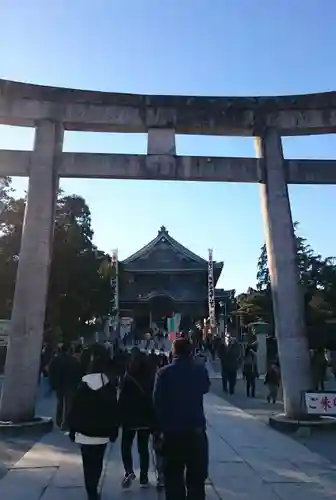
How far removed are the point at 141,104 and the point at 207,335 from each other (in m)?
28.6

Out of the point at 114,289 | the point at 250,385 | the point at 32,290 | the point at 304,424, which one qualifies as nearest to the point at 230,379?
the point at 250,385

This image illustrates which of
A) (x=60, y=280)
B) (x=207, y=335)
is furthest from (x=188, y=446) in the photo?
(x=207, y=335)

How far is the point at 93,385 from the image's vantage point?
18.4ft

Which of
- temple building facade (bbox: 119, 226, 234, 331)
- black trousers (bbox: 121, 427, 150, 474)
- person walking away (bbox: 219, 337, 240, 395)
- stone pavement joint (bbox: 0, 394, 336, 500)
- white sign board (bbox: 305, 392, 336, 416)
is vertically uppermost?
temple building facade (bbox: 119, 226, 234, 331)

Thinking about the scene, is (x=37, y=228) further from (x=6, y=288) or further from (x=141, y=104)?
(x=6, y=288)

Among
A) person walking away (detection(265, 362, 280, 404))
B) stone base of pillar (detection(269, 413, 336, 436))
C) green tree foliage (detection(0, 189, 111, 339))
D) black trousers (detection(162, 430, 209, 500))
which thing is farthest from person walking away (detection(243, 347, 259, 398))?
black trousers (detection(162, 430, 209, 500))

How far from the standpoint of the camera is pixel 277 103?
11.7 metres

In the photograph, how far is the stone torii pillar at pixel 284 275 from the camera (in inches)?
418

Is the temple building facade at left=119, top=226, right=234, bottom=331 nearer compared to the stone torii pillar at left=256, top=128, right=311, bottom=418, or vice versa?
the stone torii pillar at left=256, top=128, right=311, bottom=418

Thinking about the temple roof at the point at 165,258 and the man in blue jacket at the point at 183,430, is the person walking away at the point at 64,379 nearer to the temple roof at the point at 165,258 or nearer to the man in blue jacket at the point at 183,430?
the man in blue jacket at the point at 183,430

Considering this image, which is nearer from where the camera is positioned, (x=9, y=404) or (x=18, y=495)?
(x=18, y=495)

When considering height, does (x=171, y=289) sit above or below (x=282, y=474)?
above

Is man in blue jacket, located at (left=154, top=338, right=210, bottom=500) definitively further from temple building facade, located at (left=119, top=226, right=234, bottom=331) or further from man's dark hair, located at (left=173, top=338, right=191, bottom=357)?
temple building facade, located at (left=119, top=226, right=234, bottom=331)

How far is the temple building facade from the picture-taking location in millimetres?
46656
